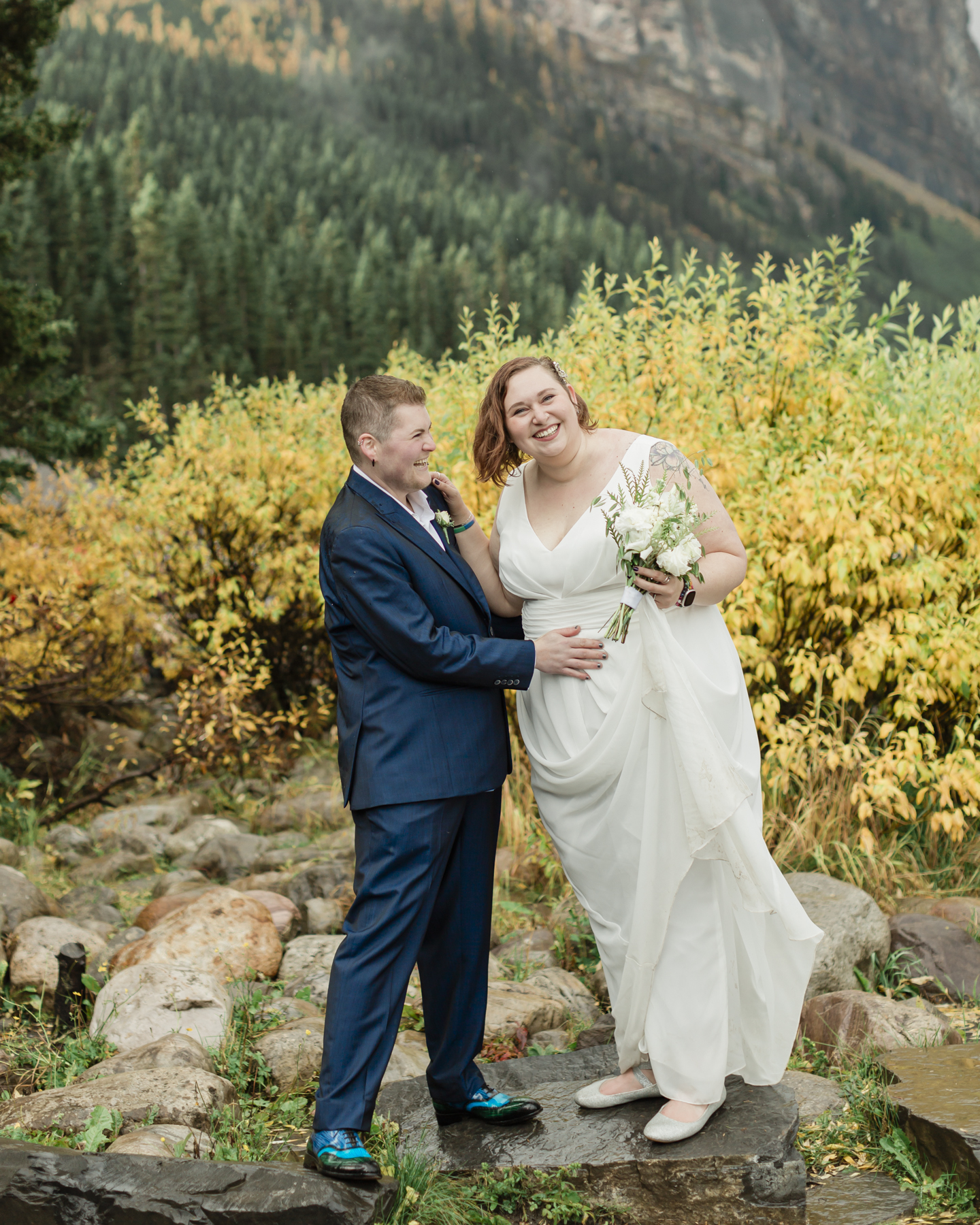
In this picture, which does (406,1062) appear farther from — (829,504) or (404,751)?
(829,504)

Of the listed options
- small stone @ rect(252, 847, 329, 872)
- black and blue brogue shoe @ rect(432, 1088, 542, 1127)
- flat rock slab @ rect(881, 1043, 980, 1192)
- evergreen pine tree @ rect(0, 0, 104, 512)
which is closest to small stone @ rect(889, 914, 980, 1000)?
flat rock slab @ rect(881, 1043, 980, 1192)

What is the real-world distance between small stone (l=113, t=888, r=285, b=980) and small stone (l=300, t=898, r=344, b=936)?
445 mm

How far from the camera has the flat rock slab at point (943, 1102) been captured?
9.25 feet

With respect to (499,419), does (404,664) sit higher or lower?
lower

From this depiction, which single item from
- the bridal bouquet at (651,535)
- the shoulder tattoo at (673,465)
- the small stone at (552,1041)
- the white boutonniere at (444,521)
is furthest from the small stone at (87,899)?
the shoulder tattoo at (673,465)

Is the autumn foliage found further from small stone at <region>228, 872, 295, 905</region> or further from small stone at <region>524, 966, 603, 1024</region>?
small stone at <region>228, 872, 295, 905</region>

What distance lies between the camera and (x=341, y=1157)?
103 inches

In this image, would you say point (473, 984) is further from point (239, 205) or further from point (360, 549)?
point (239, 205)

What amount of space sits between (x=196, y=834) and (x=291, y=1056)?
3859 mm

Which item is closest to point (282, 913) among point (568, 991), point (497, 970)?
point (497, 970)

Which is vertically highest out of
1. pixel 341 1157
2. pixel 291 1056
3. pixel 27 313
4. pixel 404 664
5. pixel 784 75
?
pixel 784 75

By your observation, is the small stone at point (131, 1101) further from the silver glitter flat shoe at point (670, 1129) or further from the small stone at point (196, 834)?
the small stone at point (196, 834)

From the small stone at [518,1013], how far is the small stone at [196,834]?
3260 mm

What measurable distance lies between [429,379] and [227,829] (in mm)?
4019
